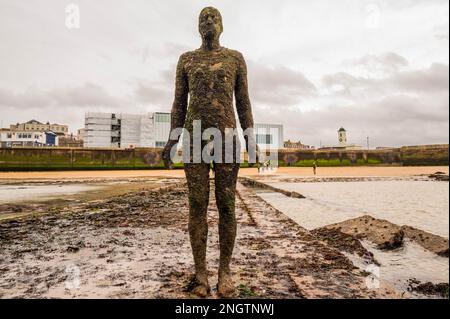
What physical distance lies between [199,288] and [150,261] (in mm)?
1397

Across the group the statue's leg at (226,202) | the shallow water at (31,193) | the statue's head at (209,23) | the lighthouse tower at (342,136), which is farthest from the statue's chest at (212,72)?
the lighthouse tower at (342,136)

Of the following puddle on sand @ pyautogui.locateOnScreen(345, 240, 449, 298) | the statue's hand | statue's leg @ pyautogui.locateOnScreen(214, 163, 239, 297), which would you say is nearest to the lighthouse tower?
puddle on sand @ pyautogui.locateOnScreen(345, 240, 449, 298)

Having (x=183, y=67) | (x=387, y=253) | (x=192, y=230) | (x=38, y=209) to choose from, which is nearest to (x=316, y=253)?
(x=387, y=253)

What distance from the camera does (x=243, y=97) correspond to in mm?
3533

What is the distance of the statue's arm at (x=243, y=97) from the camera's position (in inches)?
138

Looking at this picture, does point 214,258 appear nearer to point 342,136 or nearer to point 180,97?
point 180,97

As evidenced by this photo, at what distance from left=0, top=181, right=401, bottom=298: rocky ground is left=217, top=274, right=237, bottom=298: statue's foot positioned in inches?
4.1

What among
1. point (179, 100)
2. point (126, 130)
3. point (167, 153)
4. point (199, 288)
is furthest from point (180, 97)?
point (126, 130)

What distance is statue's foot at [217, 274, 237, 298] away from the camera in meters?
2.85

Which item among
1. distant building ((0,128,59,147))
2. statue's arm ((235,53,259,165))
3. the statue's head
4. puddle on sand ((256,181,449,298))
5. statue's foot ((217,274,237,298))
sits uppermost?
distant building ((0,128,59,147))

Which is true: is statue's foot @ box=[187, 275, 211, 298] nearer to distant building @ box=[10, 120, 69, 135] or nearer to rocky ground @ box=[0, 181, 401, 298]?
rocky ground @ box=[0, 181, 401, 298]

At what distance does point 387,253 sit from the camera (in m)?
4.82

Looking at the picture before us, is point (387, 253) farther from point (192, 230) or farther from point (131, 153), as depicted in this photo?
point (131, 153)
